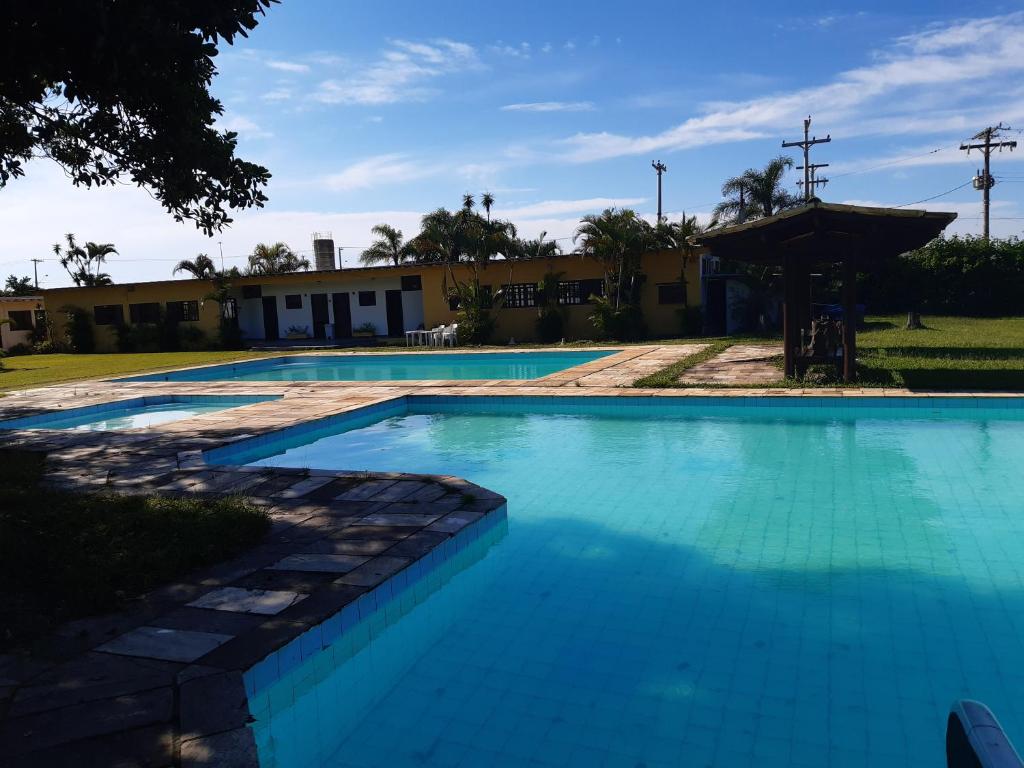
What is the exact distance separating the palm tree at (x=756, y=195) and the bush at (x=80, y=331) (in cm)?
2579

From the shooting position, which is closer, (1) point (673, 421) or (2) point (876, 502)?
(2) point (876, 502)

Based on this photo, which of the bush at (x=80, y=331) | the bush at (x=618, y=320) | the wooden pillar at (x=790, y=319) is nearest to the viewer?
the wooden pillar at (x=790, y=319)

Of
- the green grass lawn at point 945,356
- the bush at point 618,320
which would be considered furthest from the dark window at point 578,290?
the green grass lawn at point 945,356

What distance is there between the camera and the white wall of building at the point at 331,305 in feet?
91.0

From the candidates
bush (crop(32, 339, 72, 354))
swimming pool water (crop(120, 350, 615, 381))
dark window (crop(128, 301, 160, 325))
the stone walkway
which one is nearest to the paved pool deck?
the stone walkway

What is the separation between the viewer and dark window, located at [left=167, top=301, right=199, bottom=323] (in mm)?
29344

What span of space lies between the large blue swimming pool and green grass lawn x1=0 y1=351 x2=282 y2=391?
568 inches

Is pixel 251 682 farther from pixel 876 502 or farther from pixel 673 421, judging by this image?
pixel 673 421

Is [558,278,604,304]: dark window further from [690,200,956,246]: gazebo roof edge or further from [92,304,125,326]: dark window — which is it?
[92,304,125,326]: dark window

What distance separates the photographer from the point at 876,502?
639cm

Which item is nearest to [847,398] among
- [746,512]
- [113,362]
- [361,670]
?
[746,512]

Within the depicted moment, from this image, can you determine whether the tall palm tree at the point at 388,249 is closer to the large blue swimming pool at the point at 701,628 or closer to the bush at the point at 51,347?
the bush at the point at 51,347

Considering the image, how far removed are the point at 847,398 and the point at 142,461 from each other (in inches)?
343

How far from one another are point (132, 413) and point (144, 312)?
19.1m
